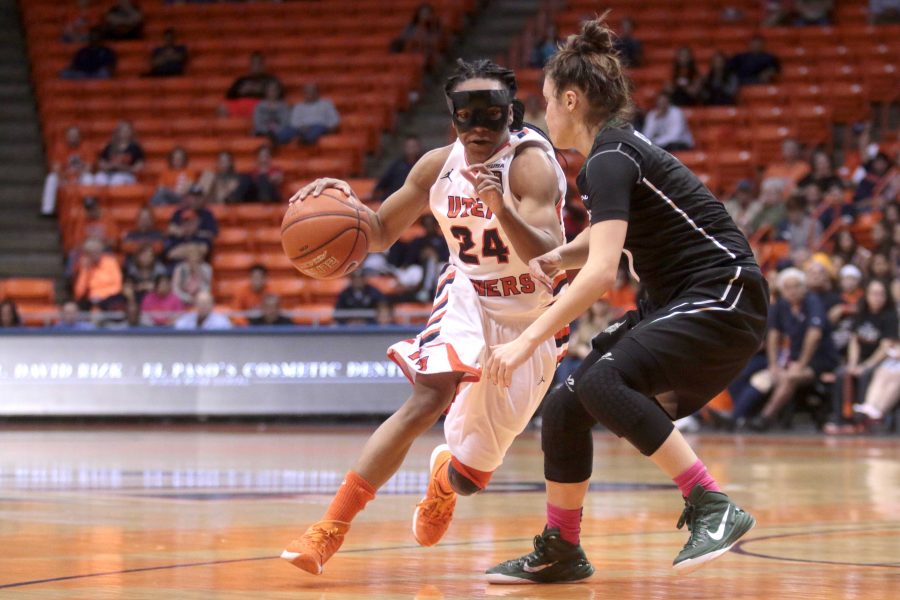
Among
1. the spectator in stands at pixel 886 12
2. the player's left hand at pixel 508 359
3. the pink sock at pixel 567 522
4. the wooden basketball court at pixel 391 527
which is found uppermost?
the spectator in stands at pixel 886 12

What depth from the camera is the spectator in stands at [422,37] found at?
19.5m

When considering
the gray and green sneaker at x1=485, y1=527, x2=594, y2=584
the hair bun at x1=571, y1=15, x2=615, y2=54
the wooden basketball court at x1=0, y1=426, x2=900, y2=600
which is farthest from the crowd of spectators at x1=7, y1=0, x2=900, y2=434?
the hair bun at x1=571, y1=15, x2=615, y2=54

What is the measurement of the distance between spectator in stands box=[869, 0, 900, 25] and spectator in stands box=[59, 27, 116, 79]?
10.1 m

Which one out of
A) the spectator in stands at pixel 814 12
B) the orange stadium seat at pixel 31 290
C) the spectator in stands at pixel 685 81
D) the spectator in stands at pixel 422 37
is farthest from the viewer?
the spectator in stands at pixel 422 37

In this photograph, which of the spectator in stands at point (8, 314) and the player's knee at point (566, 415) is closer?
the player's knee at point (566, 415)

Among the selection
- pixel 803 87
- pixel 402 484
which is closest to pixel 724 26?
pixel 803 87

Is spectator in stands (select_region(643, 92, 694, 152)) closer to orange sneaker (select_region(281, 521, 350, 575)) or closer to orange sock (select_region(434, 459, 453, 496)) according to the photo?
orange sock (select_region(434, 459, 453, 496))

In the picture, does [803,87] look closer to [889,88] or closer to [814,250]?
[889,88]

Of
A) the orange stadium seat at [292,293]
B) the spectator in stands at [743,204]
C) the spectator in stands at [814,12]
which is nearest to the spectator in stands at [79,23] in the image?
the orange stadium seat at [292,293]

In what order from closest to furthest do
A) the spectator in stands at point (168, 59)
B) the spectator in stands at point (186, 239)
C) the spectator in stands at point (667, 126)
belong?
the spectator in stands at point (186, 239) < the spectator in stands at point (667, 126) < the spectator in stands at point (168, 59)

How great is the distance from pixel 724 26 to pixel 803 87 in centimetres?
180

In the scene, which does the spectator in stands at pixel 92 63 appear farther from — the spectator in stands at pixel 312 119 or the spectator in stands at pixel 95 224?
the spectator in stands at pixel 312 119

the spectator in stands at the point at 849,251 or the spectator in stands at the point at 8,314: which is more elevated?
the spectator in stands at the point at 849,251

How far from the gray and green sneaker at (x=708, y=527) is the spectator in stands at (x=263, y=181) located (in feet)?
45.0
